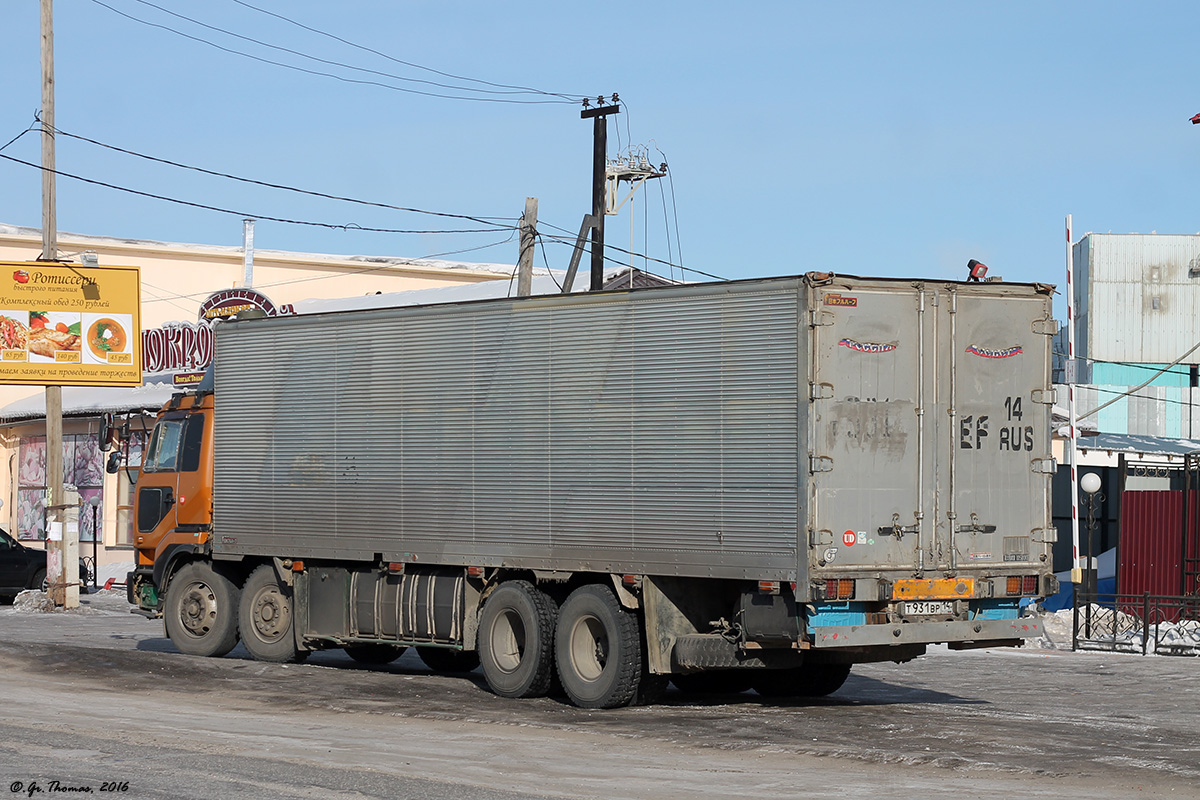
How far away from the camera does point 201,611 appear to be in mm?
19125

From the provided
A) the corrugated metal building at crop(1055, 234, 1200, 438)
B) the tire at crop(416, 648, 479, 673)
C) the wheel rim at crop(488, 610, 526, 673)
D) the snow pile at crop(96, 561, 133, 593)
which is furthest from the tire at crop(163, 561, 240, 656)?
the corrugated metal building at crop(1055, 234, 1200, 438)

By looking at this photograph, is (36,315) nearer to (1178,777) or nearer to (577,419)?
(577,419)

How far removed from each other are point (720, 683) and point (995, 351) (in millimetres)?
4392

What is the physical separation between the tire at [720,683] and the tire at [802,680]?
176mm

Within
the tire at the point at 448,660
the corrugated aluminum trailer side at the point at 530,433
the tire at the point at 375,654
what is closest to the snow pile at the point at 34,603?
the tire at the point at 375,654

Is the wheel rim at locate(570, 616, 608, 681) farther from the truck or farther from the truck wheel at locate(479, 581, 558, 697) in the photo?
the truck wheel at locate(479, 581, 558, 697)

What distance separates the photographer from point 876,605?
13203 mm

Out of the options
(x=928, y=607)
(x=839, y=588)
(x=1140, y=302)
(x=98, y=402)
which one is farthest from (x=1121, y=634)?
(x=1140, y=302)

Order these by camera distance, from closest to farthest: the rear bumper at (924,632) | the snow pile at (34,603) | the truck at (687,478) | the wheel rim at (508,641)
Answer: the rear bumper at (924,632)
the truck at (687,478)
the wheel rim at (508,641)
the snow pile at (34,603)

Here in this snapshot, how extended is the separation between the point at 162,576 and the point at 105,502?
21.2m

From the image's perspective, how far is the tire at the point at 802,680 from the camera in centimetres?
1558

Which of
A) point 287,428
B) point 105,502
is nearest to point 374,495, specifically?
point 287,428

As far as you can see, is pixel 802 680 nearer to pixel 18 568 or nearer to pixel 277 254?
pixel 18 568

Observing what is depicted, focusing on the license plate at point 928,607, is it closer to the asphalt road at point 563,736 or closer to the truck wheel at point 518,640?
the asphalt road at point 563,736
